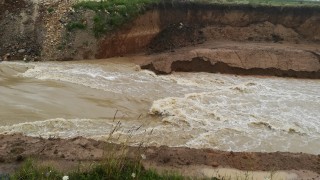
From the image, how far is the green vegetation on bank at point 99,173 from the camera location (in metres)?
5.37

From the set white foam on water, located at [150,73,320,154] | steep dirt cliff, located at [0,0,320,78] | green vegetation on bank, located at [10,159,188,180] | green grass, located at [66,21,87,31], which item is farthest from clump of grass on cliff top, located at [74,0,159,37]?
green vegetation on bank, located at [10,159,188,180]

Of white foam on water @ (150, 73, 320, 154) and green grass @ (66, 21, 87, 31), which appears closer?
white foam on water @ (150, 73, 320, 154)

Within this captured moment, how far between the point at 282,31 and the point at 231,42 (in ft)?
9.52

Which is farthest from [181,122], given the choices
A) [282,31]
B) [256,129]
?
[282,31]

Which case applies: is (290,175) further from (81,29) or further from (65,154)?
(81,29)

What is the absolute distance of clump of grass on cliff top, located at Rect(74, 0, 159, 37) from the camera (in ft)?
56.2

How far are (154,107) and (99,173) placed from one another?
18.6 ft

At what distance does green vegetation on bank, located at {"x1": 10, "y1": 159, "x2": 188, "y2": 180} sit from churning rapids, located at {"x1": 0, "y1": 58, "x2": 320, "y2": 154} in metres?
0.92

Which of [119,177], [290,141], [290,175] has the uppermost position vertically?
[119,177]

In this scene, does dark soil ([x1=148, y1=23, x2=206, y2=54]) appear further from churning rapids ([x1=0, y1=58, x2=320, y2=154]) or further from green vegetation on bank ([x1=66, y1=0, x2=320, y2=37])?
churning rapids ([x1=0, y1=58, x2=320, y2=154])

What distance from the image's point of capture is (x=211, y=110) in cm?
1157

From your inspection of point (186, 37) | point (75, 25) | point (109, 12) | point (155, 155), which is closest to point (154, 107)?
point (155, 155)

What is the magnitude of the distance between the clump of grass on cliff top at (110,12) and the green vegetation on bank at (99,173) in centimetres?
1191

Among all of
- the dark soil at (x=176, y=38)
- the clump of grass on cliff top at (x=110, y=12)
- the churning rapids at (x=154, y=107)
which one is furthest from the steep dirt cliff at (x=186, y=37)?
the churning rapids at (x=154, y=107)
